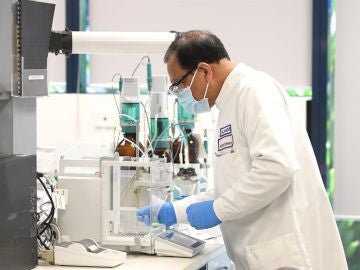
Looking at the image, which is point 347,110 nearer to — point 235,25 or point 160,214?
point 235,25

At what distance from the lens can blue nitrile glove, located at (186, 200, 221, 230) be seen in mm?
2227

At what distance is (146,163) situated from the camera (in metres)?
2.40

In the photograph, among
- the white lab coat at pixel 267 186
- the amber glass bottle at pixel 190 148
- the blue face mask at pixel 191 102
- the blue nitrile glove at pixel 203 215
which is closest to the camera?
the white lab coat at pixel 267 186

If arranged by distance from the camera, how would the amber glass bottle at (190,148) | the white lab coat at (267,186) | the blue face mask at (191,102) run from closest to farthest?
the white lab coat at (267,186) < the blue face mask at (191,102) < the amber glass bottle at (190,148)

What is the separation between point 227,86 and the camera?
7.44 feet

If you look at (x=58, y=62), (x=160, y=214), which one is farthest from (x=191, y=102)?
(x=58, y=62)

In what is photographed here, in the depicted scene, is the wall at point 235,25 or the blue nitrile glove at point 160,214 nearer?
the blue nitrile glove at point 160,214

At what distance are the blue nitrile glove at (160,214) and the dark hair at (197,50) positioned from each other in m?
0.47

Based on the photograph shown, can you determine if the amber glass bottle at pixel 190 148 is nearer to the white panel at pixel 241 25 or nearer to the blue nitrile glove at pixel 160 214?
the blue nitrile glove at pixel 160 214

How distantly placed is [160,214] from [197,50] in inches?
21.9

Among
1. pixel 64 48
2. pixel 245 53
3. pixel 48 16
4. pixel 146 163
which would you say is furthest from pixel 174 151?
pixel 245 53

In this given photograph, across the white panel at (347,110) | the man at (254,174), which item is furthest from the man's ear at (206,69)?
the white panel at (347,110)

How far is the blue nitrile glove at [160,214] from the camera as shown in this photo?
2.37 metres

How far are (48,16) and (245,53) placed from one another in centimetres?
218
